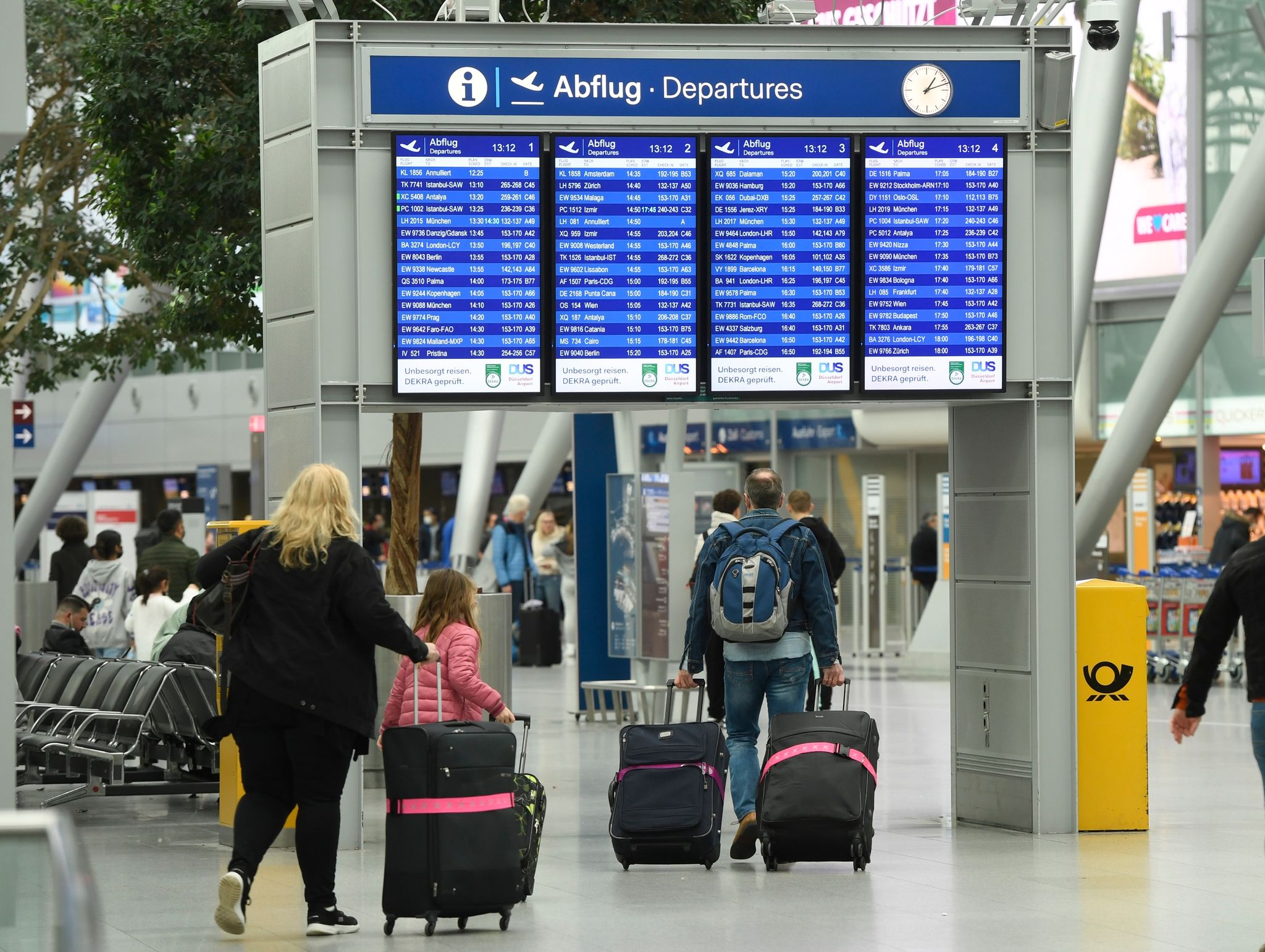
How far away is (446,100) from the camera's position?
10203 mm

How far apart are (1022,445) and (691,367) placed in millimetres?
1884

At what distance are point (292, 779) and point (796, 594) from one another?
9.52ft

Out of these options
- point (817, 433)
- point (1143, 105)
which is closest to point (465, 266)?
point (1143, 105)

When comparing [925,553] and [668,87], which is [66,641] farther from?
[925,553]

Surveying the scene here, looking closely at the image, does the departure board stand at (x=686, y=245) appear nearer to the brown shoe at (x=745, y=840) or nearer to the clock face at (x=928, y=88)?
the clock face at (x=928, y=88)

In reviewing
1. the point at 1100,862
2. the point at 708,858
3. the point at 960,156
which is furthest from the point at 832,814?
the point at 960,156

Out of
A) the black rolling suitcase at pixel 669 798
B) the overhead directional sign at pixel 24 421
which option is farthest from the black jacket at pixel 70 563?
the black rolling suitcase at pixel 669 798

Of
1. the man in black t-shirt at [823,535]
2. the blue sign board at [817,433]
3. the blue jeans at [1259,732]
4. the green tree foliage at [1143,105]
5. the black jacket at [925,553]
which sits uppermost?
the green tree foliage at [1143,105]

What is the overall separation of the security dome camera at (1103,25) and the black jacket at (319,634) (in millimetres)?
5529

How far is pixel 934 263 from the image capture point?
10.4 meters

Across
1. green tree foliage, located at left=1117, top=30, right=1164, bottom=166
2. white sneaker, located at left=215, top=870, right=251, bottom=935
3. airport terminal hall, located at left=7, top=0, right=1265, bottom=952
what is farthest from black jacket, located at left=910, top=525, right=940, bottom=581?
white sneaker, located at left=215, top=870, right=251, bottom=935

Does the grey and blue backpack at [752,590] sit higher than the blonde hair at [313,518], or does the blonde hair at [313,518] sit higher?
the blonde hair at [313,518]

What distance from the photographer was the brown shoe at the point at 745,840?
939 centimetres

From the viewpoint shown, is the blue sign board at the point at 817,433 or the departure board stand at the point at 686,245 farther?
the blue sign board at the point at 817,433
